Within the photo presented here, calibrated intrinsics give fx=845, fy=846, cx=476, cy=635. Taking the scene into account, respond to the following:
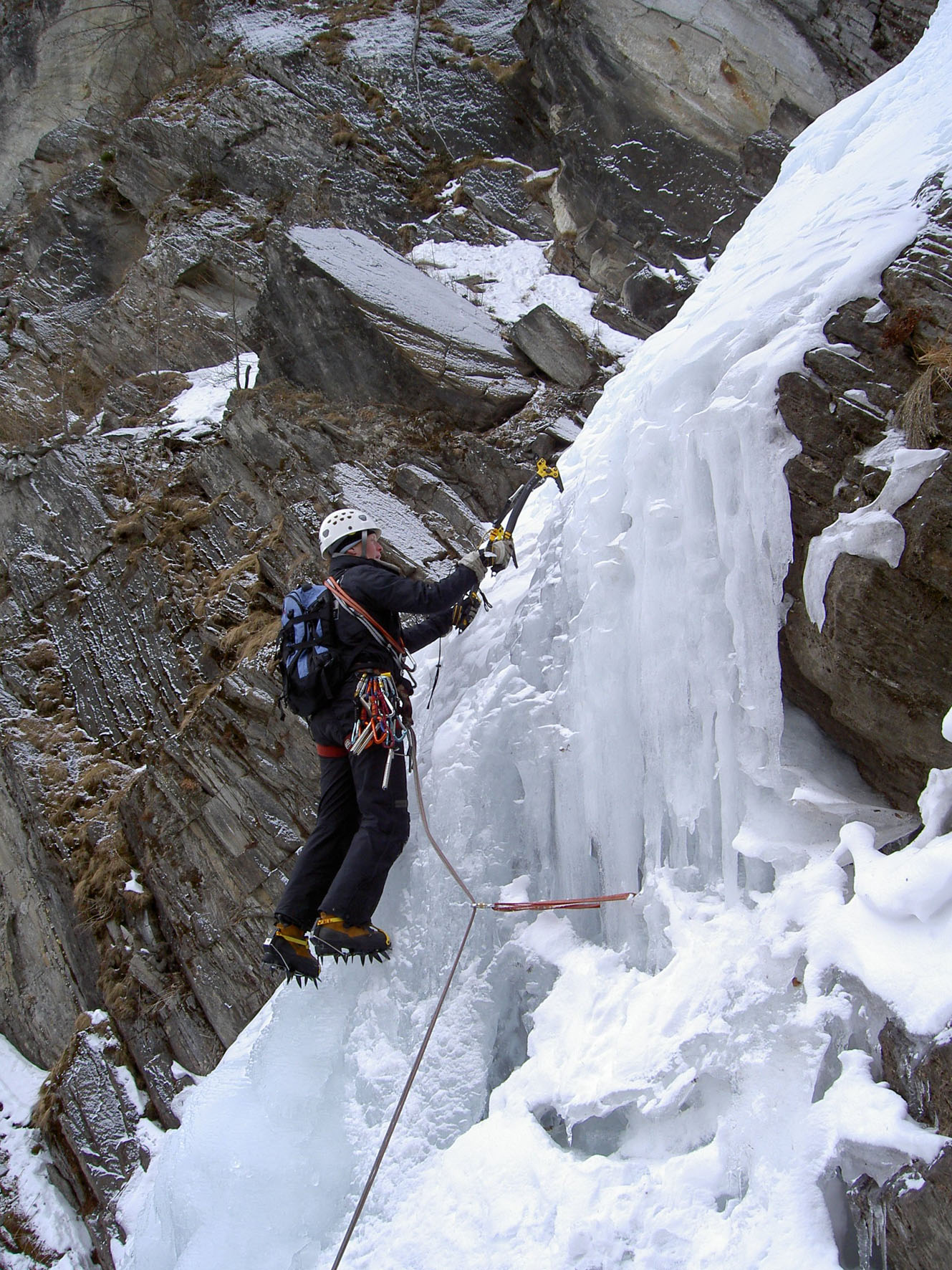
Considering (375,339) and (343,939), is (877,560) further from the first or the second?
(375,339)

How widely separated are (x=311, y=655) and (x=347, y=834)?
0.93 metres

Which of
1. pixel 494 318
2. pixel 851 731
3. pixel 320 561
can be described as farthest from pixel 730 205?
pixel 851 731

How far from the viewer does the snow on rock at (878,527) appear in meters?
2.80

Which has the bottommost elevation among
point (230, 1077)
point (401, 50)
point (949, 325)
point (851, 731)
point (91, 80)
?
point (230, 1077)

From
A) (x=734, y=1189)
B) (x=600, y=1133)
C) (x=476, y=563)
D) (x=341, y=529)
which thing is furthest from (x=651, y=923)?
(x=341, y=529)

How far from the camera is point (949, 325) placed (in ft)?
9.51

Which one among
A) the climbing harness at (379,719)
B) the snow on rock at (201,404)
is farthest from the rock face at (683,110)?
the climbing harness at (379,719)

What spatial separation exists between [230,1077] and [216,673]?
4093mm

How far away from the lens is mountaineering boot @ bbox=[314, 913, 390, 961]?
3.64 m

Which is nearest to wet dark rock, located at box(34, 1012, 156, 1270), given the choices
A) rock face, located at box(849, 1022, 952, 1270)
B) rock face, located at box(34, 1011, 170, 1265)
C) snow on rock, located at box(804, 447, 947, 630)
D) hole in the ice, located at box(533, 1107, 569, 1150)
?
rock face, located at box(34, 1011, 170, 1265)

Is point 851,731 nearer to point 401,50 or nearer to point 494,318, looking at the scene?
point 494,318

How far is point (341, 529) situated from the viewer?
15.0ft

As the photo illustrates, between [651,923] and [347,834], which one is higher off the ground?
[347,834]

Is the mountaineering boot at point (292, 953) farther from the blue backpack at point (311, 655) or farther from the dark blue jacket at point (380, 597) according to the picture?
the dark blue jacket at point (380, 597)
